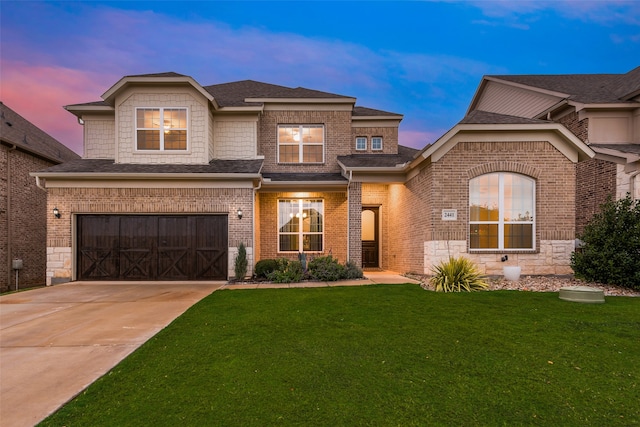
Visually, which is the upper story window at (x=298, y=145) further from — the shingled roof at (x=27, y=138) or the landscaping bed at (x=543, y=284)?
the shingled roof at (x=27, y=138)

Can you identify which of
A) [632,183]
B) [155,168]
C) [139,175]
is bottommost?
[632,183]

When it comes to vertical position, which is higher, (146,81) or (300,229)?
(146,81)

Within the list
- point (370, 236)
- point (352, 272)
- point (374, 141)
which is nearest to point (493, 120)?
point (374, 141)

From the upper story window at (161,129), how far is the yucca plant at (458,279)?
939 centimetres

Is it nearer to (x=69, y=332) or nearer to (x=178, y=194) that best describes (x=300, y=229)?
(x=178, y=194)

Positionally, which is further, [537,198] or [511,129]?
[537,198]

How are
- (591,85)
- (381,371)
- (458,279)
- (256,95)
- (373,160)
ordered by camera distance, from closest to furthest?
(381,371), (458,279), (373,160), (256,95), (591,85)

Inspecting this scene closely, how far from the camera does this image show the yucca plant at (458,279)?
796 centimetres

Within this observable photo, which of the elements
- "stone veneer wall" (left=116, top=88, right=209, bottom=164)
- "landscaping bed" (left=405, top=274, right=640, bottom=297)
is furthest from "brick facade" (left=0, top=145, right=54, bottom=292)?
"landscaping bed" (left=405, top=274, right=640, bottom=297)

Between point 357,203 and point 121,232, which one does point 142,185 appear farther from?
point 357,203

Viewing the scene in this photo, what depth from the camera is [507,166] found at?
31.4 ft

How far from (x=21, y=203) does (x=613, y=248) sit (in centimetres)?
2004

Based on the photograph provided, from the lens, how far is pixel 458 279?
813 centimetres

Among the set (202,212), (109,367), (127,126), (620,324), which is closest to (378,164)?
(202,212)
